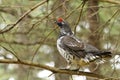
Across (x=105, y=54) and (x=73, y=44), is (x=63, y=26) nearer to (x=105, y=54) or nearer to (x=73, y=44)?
(x=73, y=44)

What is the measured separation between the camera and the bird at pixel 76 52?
16.4ft

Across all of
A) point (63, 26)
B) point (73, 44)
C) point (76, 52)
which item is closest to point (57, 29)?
point (63, 26)

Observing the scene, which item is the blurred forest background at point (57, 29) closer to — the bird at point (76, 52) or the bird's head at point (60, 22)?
the bird's head at point (60, 22)

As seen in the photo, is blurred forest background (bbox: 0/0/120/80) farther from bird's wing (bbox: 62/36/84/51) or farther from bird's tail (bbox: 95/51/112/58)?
bird's tail (bbox: 95/51/112/58)

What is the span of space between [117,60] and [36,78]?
4.96 meters

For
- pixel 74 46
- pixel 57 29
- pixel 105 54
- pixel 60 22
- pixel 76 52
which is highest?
pixel 57 29

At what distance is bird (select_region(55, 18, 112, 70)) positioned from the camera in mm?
5004

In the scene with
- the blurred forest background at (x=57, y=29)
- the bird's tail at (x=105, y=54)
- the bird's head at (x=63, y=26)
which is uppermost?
the blurred forest background at (x=57, y=29)

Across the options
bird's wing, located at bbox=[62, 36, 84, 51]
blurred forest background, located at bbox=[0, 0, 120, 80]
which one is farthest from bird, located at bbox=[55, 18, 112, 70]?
blurred forest background, located at bbox=[0, 0, 120, 80]

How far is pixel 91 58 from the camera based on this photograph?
Result: 5.01 metres

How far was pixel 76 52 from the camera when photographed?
17.0 ft

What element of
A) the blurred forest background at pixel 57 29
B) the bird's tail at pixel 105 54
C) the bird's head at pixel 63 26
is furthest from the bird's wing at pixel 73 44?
the bird's tail at pixel 105 54

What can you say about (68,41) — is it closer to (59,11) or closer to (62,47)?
(62,47)

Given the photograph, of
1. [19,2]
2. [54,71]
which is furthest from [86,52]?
[19,2]
